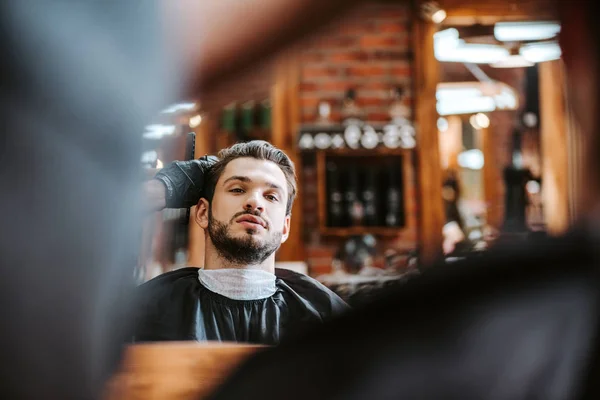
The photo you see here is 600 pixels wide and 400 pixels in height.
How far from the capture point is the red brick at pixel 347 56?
37 cm

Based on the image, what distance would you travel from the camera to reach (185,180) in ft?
1.22

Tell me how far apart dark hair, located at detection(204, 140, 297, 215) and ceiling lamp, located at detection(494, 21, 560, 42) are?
0.18 metres

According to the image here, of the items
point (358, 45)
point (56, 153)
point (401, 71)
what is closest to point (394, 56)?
point (401, 71)

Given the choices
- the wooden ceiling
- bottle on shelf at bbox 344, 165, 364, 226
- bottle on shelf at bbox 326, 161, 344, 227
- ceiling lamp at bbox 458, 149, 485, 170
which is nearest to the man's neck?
the wooden ceiling

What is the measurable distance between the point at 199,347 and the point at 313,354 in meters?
0.08

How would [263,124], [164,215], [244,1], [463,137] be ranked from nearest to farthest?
[244,1] → [164,215] → [263,124] → [463,137]

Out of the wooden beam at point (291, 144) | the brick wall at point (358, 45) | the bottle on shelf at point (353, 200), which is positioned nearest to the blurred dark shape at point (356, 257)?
the wooden beam at point (291, 144)

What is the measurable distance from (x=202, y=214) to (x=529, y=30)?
0.26 m

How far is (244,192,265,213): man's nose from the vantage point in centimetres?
39

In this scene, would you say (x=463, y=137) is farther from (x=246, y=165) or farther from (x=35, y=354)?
(x=35, y=354)

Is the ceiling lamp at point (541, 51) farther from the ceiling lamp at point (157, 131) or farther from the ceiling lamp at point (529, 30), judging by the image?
the ceiling lamp at point (157, 131)

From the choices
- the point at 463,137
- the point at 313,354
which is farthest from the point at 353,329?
the point at 463,137

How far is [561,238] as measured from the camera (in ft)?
0.92

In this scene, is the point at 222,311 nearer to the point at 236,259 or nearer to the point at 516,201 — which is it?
the point at 236,259
